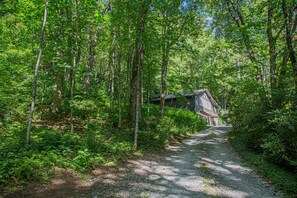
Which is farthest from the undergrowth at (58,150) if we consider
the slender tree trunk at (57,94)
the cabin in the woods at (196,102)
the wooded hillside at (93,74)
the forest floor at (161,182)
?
the cabin in the woods at (196,102)

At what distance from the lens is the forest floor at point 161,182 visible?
4559 millimetres

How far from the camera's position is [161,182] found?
18.1 ft

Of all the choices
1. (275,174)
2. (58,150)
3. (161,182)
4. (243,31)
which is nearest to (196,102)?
(243,31)

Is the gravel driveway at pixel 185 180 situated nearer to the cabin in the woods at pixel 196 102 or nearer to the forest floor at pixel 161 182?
the forest floor at pixel 161 182

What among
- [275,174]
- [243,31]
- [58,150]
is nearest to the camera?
[275,174]

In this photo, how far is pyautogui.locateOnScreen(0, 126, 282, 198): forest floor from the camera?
4.56 metres

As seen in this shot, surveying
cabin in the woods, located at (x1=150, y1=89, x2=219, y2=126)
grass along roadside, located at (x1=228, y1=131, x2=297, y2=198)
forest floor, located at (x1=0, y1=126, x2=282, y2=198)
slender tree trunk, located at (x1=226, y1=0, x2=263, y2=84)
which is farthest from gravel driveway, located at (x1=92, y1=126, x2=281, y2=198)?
cabin in the woods, located at (x1=150, y1=89, x2=219, y2=126)

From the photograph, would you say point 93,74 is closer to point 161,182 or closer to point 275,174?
point 161,182

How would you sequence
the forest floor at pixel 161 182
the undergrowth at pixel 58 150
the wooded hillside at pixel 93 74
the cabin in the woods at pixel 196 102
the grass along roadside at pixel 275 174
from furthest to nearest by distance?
1. the cabin in the woods at pixel 196 102
2. the wooded hillside at pixel 93 74
3. the grass along roadside at pixel 275 174
4. the undergrowth at pixel 58 150
5. the forest floor at pixel 161 182

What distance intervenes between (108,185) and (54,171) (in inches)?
63.3

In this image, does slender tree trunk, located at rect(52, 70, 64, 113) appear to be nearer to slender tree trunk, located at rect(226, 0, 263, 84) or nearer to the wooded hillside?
the wooded hillside

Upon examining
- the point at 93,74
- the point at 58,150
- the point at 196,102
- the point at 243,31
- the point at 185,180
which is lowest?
the point at 185,180

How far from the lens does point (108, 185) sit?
5.05 metres

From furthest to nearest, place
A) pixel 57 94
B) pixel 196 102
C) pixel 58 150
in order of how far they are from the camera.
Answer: pixel 196 102
pixel 57 94
pixel 58 150
